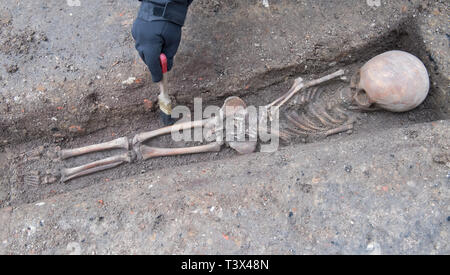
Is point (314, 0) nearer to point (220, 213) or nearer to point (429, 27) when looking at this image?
point (429, 27)

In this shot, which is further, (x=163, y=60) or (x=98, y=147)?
(x=98, y=147)

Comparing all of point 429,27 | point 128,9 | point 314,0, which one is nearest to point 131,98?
point 128,9

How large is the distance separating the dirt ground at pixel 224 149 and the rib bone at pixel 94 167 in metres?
0.08

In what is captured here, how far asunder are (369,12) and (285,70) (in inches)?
44.8

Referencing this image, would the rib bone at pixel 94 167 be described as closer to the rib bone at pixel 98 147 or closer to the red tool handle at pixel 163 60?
the rib bone at pixel 98 147

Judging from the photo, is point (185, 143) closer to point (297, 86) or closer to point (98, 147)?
point (98, 147)

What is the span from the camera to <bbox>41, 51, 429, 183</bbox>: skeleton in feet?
10.6

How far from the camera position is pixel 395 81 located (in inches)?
125

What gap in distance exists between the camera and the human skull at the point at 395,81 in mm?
3197

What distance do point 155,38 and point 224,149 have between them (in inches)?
54.3

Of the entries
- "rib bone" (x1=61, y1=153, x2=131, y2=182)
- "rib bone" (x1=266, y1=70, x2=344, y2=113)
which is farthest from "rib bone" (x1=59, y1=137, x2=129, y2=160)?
"rib bone" (x1=266, y1=70, x2=344, y2=113)

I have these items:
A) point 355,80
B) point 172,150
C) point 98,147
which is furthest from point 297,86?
point 98,147

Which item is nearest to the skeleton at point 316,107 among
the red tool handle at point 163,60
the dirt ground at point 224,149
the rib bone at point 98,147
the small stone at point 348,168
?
the rib bone at point 98,147

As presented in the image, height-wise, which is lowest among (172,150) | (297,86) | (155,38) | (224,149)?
(224,149)
